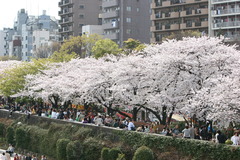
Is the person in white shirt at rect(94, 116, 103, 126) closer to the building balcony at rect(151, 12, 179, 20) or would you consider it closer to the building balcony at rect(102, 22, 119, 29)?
the building balcony at rect(151, 12, 179, 20)

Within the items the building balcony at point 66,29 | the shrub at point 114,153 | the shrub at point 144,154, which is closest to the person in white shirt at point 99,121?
the shrub at point 114,153

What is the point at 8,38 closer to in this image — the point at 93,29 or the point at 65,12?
the point at 65,12

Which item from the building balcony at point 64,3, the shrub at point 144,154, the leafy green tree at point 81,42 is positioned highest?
the building balcony at point 64,3

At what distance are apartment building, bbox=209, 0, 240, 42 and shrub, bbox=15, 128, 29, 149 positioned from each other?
30.1 m

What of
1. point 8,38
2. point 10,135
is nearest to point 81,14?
point 8,38

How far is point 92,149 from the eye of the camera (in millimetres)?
32688

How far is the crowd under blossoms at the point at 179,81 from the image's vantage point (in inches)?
1006

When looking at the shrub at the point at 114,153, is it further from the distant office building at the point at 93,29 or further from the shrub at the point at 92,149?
the distant office building at the point at 93,29

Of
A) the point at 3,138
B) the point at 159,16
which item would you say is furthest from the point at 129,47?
the point at 3,138

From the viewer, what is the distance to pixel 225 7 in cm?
6347

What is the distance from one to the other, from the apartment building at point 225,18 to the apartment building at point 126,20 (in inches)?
1028

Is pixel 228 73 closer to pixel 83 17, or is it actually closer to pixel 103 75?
pixel 103 75

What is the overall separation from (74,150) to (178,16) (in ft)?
145

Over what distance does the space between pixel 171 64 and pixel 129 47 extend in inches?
1426
